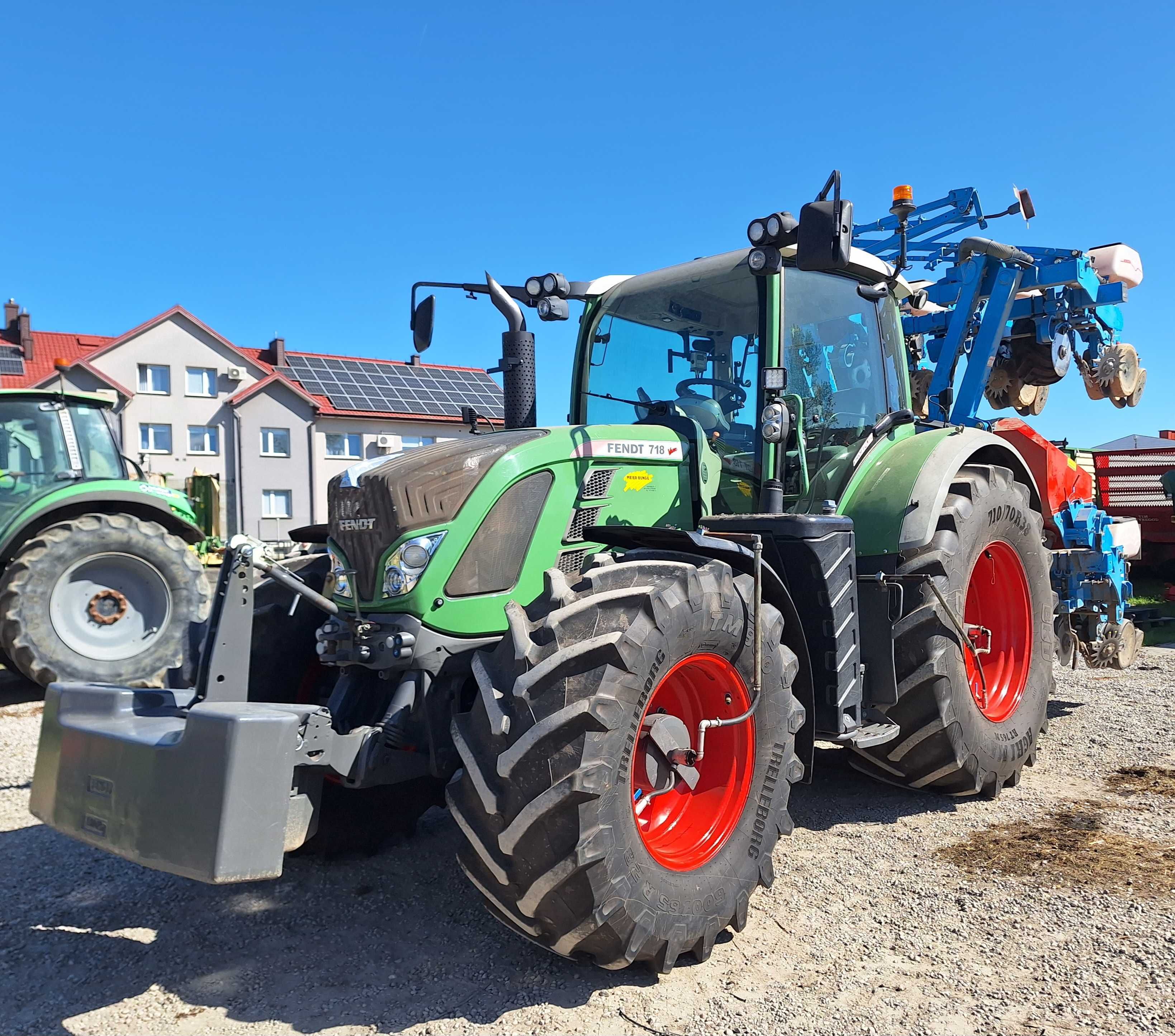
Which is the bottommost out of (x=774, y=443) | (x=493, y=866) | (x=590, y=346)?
(x=493, y=866)

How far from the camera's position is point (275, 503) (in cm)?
3534

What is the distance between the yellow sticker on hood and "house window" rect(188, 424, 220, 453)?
1346 inches

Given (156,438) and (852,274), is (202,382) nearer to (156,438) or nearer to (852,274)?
(156,438)

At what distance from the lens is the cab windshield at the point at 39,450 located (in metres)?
7.55

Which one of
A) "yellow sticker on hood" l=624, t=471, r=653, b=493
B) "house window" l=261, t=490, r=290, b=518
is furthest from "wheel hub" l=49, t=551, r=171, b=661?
"house window" l=261, t=490, r=290, b=518

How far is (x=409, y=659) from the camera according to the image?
310 centimetres

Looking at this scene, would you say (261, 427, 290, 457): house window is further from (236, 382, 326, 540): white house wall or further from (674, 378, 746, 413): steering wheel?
(674, 378, 746, 413): steering wheel

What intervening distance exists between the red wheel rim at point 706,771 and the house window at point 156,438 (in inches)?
1356

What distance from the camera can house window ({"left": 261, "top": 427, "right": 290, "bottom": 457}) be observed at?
35031mm

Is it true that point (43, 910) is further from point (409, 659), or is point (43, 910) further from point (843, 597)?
point (843, 597)

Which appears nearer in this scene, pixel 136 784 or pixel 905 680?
pixel 136 784

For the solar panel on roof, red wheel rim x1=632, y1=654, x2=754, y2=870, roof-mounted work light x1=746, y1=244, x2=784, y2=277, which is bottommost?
red wheel rim x1=632, y1=654, x2=754, y2=870

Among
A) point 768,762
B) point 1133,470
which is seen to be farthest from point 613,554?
point 1133,470

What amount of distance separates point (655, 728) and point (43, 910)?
2.36 metres
